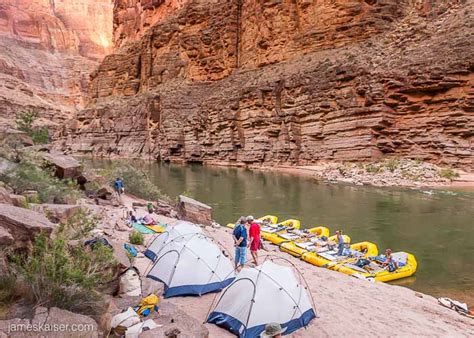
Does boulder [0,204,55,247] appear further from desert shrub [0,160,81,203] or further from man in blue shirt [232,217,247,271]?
desert shrub [0,160,81,203]

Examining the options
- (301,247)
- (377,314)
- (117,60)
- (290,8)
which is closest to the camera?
(377,314)

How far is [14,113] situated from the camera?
100 meters

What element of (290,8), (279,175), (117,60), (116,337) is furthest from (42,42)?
(116,337)

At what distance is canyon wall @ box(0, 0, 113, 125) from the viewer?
121m

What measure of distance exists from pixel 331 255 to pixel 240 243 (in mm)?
4623

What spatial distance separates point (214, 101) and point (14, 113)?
66.7m

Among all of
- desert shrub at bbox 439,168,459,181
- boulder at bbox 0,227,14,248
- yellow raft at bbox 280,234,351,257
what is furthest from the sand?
desert shrub at bbox 439,168,459,181

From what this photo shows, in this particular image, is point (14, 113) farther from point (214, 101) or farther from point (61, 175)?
point (61, 175)

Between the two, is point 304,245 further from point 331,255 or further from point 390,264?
point 390,264

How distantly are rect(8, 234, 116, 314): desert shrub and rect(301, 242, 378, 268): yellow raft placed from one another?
28.8ft

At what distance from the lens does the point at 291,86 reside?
4988cm

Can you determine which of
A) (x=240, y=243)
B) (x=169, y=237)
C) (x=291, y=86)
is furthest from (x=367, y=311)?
(x=291, y=86)

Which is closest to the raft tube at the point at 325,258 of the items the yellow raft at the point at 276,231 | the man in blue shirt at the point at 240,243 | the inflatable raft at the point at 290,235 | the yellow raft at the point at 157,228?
the inflatable raft at the point at 290,235

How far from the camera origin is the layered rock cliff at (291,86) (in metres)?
37.1
